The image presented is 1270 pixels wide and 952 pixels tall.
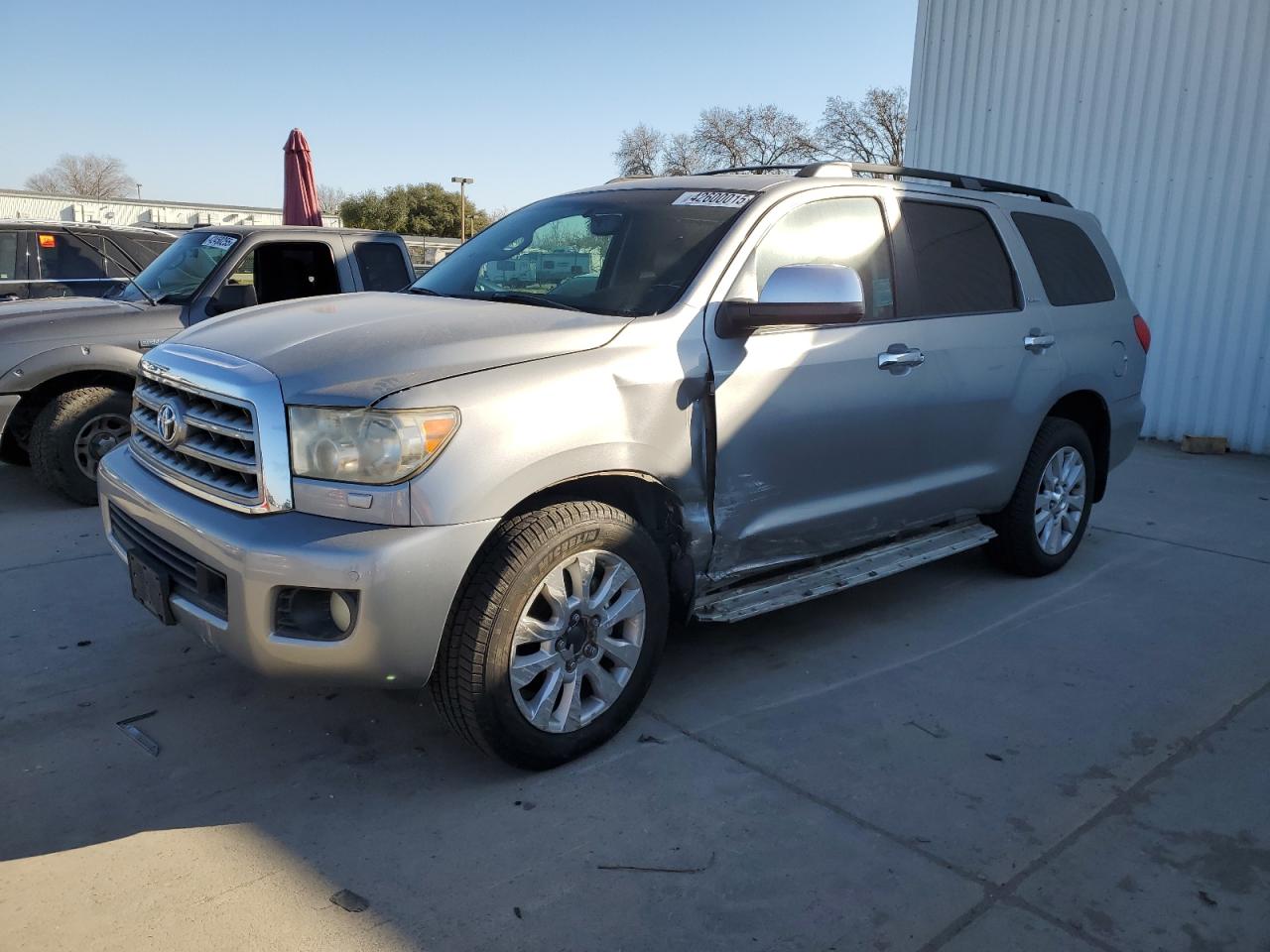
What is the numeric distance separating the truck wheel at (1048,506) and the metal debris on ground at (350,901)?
138 inches

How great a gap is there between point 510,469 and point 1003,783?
1.80 meters

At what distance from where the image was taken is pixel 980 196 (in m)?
4.65

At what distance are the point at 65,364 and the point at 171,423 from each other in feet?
10.6

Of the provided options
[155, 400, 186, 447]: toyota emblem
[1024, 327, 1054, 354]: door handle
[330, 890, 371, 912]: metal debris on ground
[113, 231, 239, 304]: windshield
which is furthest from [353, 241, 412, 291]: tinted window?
[330, 890, 371, 912]: metal debris on ground

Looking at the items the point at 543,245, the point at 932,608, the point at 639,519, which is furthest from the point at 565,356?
the point at 932,608

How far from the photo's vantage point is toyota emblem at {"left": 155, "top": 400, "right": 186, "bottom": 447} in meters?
3.09

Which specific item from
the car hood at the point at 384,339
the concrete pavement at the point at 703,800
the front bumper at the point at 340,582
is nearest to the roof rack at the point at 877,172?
the car hood at the point at 384,339

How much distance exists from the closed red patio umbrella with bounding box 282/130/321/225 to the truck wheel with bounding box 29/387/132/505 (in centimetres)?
458

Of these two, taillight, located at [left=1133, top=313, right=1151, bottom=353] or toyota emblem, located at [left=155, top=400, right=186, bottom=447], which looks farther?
taillight, located at [left=1133, top=313, right=1151, bottom=353]

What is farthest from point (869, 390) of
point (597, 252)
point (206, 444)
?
point (206, 444)

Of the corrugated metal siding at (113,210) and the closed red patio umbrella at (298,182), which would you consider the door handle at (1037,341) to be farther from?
the corrugated metal siding at (113,210)

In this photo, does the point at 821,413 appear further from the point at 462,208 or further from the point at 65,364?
the point at 462,208

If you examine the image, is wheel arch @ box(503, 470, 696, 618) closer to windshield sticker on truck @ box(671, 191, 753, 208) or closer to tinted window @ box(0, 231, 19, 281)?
windshield sticker on truck @ box(671, 191, 753, 208)

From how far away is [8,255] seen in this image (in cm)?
779
